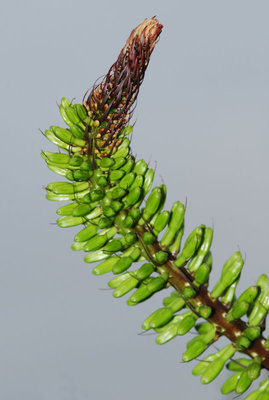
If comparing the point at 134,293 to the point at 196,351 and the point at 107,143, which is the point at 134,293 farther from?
the point at 107,143

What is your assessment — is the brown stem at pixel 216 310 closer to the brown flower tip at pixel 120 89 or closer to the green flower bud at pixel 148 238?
the green flower bud at pixel 148 238

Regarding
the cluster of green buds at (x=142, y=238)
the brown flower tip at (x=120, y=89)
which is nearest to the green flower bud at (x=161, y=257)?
the cluster of green buds at (x=142, y=238)

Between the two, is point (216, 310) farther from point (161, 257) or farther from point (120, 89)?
point (120, 89)

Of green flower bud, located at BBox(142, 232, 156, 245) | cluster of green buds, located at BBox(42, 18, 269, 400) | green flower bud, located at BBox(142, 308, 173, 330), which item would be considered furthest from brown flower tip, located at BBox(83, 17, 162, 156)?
green flower bud, located at BBox(142, 308, 173, 330)

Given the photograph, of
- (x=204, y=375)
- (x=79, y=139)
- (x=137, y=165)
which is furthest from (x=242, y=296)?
(x=79, y=139)

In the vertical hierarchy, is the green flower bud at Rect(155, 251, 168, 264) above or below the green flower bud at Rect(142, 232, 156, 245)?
below

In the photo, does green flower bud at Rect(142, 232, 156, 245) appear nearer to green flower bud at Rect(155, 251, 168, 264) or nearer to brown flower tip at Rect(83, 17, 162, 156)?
green flower bud at Rect(155, 251, 168, 264)
